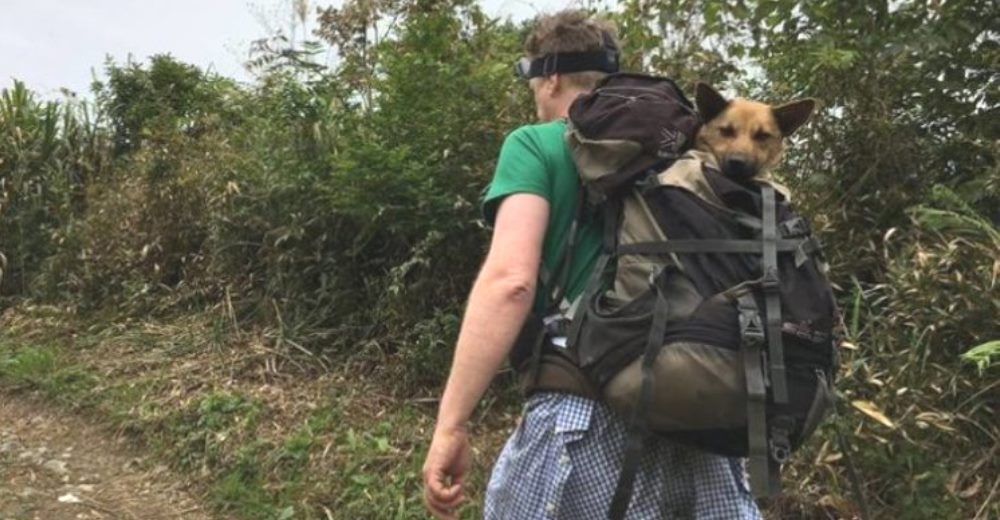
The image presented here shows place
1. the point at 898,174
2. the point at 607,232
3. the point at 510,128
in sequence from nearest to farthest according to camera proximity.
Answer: the point at 607,232 < the point at 898,174 < the point at 510,128

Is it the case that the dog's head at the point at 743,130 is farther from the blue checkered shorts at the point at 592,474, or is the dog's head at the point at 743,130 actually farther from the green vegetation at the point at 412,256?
the green vegetation at the point at 412,256

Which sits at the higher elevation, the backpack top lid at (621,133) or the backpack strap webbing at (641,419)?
the backpack top lid at (621,133)

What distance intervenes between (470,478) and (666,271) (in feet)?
9.12

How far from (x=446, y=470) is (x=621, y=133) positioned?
0.79 meters

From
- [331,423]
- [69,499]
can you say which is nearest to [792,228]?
[331,423]

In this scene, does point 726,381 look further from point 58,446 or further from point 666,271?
point 58,446

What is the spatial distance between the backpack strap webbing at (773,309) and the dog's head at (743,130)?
23 centimetres

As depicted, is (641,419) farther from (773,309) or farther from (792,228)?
(792,228)

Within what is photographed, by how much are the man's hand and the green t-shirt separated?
371 mm

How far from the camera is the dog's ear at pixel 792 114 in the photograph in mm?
Answer: 2680

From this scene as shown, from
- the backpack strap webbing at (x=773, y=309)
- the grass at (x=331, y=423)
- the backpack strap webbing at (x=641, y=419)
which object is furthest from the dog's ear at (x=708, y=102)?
the grass at (x=331, y=423)

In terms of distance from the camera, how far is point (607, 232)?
221 cm

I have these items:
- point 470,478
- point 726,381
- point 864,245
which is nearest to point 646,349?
point 726,381

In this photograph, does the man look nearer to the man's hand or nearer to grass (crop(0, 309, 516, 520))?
the man's hand
